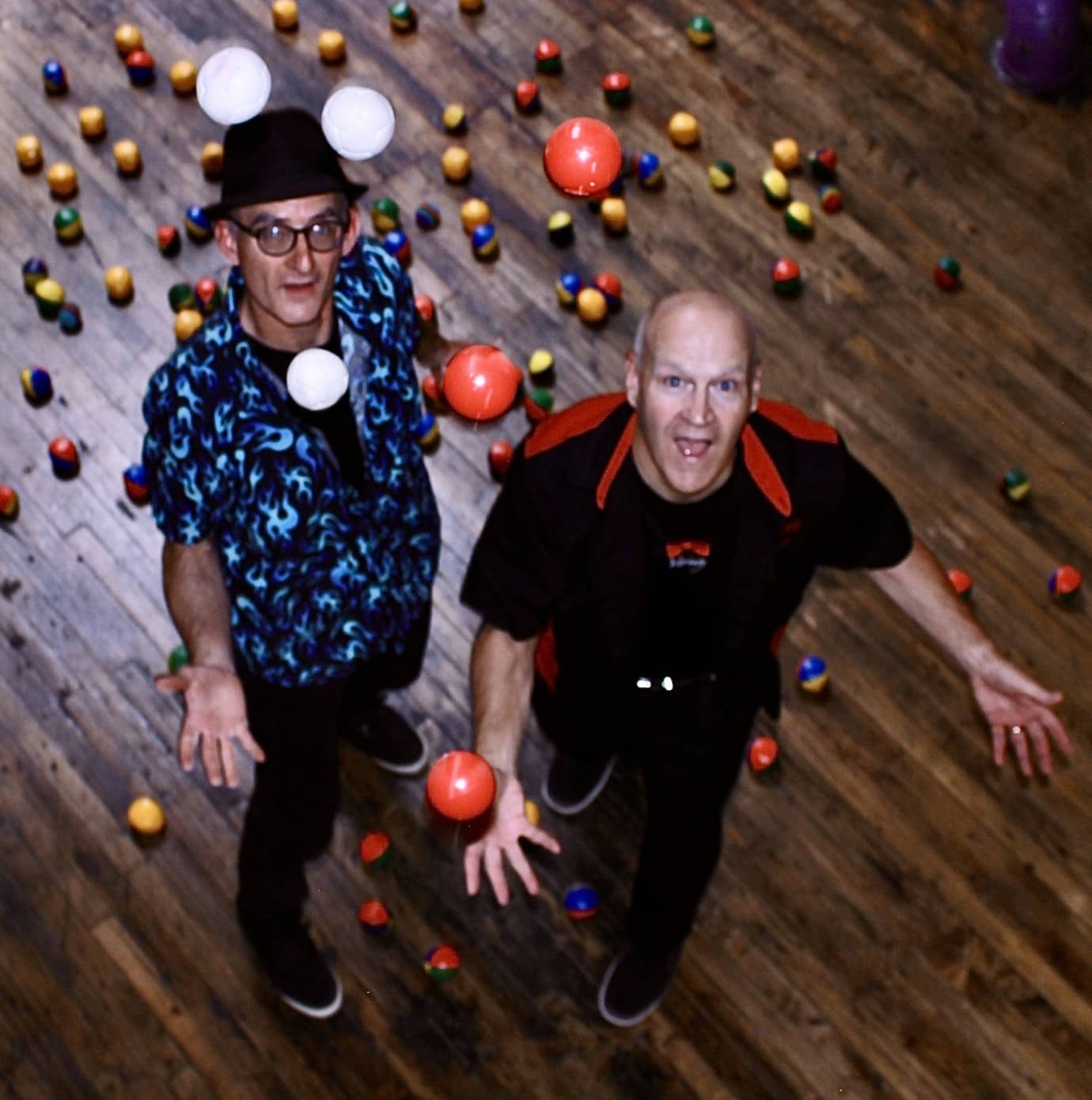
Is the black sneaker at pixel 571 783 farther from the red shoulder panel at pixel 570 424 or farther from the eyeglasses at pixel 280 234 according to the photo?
the eyeglasses at pixel 280 234

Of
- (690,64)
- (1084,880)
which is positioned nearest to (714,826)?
(1084,880)

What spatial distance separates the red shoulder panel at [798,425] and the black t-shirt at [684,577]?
0.41 ft

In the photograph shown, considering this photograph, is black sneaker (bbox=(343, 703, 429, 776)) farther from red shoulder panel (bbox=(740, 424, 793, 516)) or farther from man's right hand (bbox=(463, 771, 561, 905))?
red shoulder panel (bbox=(740, 424, 793, 516))

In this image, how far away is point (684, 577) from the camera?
92.9 inches

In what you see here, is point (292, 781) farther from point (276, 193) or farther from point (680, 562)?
point (276, 193)

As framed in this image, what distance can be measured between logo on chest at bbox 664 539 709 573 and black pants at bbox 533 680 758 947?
218 millimetres

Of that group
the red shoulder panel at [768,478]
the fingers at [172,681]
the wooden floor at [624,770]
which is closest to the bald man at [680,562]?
the red shoulder panel at [768,478]

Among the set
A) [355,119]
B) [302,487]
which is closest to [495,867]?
[302,487]

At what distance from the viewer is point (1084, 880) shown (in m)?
3.06

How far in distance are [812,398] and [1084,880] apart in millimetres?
1226

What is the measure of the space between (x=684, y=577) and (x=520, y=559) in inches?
9.8

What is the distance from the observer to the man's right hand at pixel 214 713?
7.43 ft

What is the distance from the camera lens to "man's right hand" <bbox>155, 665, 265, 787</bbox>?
7.43ft

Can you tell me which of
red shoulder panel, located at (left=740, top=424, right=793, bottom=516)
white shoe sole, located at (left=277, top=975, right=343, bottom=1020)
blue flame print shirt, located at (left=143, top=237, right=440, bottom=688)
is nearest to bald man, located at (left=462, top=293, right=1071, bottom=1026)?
red shoulder panel, located at (left=740, top=424, right=793, bottom=516)
